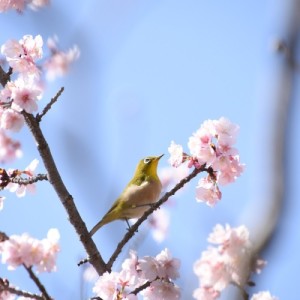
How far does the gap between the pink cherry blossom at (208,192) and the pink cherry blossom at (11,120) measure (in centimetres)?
129

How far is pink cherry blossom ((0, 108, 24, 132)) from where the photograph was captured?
3.53 m

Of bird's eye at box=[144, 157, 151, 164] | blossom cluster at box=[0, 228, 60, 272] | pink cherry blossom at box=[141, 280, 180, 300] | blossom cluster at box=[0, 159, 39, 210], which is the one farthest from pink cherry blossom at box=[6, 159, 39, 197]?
bird's eye at box=[144, 157, 151, 164]

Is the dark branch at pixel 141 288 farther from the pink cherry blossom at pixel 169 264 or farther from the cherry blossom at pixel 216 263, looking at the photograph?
the cherry blossom at pixel 216 263

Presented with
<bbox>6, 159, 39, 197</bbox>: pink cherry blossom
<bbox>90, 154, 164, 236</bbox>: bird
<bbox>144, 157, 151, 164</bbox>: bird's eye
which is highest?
<bbox>144, 157, 151, 164</bbox>: bird's eye

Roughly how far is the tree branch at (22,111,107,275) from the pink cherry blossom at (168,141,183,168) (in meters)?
0.73

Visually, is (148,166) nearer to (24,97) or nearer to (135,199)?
(135,199)

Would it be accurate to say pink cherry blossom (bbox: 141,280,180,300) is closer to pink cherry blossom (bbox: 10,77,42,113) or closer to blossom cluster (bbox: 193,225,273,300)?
blossom cluster (bbox: 193,225,273,300)

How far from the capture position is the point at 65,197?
339 centimetres

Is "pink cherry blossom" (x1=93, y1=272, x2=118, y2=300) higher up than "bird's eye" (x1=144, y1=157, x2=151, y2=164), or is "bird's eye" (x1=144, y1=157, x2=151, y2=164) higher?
"bird's eye" (x1=144, y1=157, x2=151, y2=164)

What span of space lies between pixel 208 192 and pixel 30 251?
126 centimetres

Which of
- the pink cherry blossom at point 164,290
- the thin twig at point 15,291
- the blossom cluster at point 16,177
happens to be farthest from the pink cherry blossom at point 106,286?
the blossom cluster at point 16,177

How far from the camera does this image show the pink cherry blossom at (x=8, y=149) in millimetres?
5367

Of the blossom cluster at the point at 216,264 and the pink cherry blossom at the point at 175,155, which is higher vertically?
the pink cherry blossom at the point at 175,155

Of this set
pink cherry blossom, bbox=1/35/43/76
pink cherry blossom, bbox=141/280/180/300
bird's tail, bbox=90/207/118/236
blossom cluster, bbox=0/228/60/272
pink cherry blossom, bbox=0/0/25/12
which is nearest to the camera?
blossom cluster, bbox=0/228/60/272
